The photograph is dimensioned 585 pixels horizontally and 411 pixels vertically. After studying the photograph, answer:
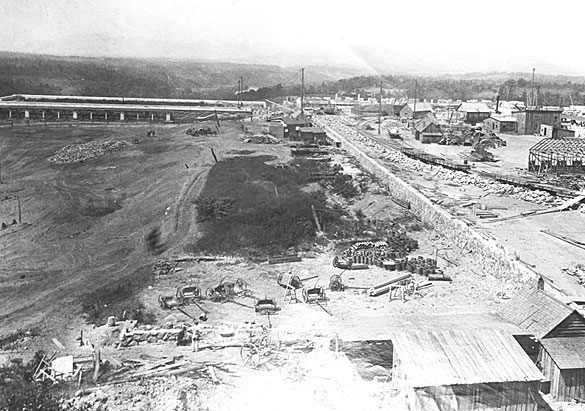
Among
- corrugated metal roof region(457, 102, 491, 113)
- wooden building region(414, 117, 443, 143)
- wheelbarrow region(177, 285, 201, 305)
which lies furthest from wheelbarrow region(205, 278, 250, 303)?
corrugated metal roof region(457, 102, 491, 113)

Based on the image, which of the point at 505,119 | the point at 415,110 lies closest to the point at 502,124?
the point at 505,119

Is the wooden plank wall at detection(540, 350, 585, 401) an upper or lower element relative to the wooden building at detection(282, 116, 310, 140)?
lower

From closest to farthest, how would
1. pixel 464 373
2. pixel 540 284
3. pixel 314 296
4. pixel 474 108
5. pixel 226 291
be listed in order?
pixel 464 373
pixel 540 284
pixel 314 296
pixel 226 291
pixel 474 108

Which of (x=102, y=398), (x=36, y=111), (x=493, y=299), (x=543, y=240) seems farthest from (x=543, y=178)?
(x=36, y=111)

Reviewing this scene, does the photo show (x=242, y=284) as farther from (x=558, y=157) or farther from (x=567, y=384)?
(x=558, y=157)

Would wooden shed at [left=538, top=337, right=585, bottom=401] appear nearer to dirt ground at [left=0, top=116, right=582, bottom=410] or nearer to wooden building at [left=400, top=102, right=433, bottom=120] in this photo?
dirt ground at [left=0, top=116, right=582, bottom=410]
